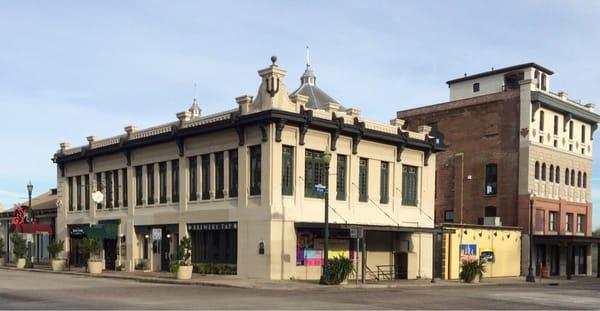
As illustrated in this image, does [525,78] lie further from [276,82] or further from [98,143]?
[98,143]

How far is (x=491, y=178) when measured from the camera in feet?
181

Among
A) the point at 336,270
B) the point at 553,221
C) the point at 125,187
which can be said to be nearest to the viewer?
the point at 336,270

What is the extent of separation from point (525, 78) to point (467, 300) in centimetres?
3791

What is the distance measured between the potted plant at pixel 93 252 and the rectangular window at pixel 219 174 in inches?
367

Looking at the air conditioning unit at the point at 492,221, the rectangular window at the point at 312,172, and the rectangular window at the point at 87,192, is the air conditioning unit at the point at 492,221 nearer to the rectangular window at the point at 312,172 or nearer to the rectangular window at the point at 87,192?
the rectangular window at the point at 312,172

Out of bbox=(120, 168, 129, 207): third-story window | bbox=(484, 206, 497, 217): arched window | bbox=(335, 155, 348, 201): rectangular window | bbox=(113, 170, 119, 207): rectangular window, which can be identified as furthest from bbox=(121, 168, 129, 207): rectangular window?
bbox=(484, 206, 497, 217): arched window

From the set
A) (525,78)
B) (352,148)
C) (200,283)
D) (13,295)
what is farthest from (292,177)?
(525,78)

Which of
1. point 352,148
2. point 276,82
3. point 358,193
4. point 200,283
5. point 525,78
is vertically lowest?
point 200,283

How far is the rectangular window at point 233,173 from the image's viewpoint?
35.7m

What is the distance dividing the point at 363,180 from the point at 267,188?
741cm

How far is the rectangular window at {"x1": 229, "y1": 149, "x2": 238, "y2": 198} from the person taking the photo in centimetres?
3566

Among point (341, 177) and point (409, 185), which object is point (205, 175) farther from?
point (409, 185)

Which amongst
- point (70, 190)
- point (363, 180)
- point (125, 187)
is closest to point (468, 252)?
point (363, 180)

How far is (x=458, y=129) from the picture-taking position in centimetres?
5762
